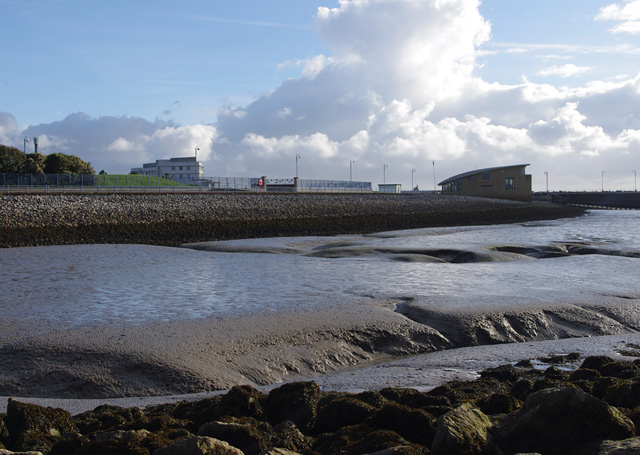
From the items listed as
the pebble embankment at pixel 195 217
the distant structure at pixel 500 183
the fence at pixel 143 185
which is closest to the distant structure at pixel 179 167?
the fence at pixel 143 185

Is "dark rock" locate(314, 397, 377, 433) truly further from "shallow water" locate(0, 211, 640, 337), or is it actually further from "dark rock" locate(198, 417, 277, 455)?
"shallow water" locate(0, 211, 640, 337)

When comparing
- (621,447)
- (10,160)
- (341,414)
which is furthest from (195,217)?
(10,160)

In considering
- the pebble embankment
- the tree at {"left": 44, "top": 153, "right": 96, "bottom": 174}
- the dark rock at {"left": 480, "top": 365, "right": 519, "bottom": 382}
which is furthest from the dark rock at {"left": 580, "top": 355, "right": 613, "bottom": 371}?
the tree at {"left": 44, "top": 153, "right": 96, "bottom": 174}

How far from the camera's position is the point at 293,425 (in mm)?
5227

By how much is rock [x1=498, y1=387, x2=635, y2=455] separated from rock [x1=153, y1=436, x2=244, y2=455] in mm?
2155

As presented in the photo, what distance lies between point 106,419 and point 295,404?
1851 millimetres

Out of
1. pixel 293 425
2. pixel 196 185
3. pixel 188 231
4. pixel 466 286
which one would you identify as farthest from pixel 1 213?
pixel 293 425

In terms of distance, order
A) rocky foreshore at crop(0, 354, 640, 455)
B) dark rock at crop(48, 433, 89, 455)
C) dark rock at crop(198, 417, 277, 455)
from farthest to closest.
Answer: dark rock at crop(48, 433, 89, 455) → dark rock at crop(198, 417, 277, 455) → rocky foreshore at crop(0, 354, 640, 455)

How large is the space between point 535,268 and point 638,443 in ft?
49.9

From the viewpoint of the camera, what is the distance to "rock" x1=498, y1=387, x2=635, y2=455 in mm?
4527

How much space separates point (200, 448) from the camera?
157 inches

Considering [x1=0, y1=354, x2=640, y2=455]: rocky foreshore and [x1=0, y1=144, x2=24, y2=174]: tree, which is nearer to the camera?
[x1=0, y1=354, x2=640, y2=455]: rocky foreshore

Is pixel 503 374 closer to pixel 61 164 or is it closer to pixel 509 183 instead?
pixel 61 164

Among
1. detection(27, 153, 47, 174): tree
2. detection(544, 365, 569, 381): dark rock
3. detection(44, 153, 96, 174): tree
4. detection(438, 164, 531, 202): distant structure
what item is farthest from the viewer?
detection(438, 164, 531, 202): distant structure
